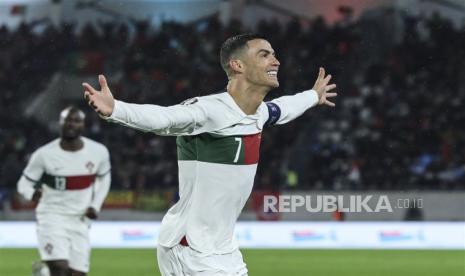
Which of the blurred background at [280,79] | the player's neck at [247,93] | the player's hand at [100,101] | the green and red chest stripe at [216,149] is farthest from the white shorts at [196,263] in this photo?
the blurred background at [280,79]

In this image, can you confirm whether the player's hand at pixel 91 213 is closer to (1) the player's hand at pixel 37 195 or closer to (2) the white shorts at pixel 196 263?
(1) the player's hand at pixel 37 195

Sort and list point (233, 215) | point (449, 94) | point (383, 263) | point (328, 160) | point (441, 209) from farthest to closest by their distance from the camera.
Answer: point (449, 94)
point (328, 160)
point (441, 209)
point (383, 263)
point (233, 215)

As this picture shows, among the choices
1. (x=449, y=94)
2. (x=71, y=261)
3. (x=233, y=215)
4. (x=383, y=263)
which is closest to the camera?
(x=233, y=215)

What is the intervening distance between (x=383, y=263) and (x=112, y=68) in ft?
33.3

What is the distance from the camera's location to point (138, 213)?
16859mm

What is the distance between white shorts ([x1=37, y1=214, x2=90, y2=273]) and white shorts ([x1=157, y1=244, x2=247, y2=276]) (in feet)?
12.5

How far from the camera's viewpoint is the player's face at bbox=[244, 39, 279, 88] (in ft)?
17.8

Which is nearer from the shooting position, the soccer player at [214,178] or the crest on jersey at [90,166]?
the soccer player at [214,178]

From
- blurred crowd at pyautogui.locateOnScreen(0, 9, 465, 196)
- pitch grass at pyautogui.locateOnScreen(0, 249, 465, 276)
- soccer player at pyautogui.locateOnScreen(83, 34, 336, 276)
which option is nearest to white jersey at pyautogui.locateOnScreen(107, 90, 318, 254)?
soccer player at pyautogui.locateOnScreen(83, 34, 336, 276)

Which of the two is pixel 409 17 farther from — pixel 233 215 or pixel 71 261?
pixel 233 215

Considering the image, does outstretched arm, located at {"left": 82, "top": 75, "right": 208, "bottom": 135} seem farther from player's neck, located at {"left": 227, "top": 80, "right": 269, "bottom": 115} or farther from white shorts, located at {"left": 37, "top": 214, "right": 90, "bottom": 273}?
white shorts, located at {"left": 37, "top": 214, "right": 90, "bottom": 273}

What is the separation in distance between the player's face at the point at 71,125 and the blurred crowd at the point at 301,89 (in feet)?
30.2

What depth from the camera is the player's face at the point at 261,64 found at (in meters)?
5.41

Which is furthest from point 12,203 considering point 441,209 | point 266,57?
point 266,57
